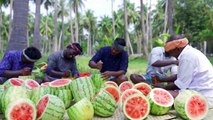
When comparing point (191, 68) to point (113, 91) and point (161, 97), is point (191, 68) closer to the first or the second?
point (161, 97)

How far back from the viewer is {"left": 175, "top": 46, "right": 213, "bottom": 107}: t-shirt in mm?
4397

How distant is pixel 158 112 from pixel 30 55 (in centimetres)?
297

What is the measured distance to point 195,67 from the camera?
443 cm

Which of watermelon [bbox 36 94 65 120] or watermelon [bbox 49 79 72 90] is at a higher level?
watermelon [bbox 49 79 72 90]

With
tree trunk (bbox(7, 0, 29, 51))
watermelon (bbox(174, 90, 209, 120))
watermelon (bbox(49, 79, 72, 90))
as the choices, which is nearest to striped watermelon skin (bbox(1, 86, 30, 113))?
watermelon (bbox(49, 79, 72, 90))

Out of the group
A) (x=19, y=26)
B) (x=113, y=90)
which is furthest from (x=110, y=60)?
(x=19, y=26)

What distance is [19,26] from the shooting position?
10.3 meters

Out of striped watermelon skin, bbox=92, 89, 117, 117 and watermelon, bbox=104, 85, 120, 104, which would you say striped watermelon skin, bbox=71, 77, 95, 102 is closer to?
striped watermelon skin, bbox=92, 89, 117, 117

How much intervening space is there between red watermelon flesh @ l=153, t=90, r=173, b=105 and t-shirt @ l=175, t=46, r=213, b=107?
334 mm

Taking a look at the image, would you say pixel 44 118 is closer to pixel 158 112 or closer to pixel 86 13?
pixel 158 112

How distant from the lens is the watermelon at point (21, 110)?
3.36 m

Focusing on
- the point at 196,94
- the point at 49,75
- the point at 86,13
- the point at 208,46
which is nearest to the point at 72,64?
the point at 49,75

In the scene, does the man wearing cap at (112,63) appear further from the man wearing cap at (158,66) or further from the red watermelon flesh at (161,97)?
the red watermelon flesh at (161,97)

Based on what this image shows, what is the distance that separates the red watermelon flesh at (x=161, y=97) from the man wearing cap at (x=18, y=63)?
270 cm
